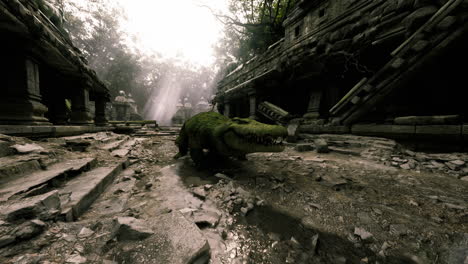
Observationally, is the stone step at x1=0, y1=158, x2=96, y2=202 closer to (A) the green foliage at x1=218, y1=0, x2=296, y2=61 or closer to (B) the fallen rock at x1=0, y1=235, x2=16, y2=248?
(B) the fallen rock at x1=0, y1=235, x2=16, y2=248

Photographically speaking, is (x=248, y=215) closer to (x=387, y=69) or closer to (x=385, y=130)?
(x=385, y=130)

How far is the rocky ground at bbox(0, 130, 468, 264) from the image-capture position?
118 cm

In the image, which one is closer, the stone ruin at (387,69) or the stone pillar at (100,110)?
the stone ruin at (387,69)

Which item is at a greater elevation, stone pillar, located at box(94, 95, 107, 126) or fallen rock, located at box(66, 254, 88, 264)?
stone pillar, located at box(94, 95, 107, 126)

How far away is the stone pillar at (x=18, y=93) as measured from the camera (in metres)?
3.86

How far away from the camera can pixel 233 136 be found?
2920 mm

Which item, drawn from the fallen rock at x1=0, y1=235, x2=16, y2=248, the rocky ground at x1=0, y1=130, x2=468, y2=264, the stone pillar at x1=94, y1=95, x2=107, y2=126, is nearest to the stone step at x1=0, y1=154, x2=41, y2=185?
the rocky ground at x1=0, y1=130, x2=468, y2=264

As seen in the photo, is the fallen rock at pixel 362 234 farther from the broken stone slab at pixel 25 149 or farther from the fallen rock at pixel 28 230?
the broken stone slab at pixel 25 149

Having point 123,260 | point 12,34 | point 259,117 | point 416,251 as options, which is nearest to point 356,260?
point 416,251

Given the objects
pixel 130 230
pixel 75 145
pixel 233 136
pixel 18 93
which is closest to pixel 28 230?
pixel 130 230

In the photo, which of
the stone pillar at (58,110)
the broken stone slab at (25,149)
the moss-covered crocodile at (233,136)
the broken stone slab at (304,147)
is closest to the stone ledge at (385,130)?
the broken stone slab at (304,147)

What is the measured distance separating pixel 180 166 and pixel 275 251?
3.02 metres

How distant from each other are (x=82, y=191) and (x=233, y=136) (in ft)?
7.09

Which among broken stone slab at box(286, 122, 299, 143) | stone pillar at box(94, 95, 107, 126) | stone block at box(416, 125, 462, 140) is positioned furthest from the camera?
stone pillar at box(94, 95, 107, 126)
